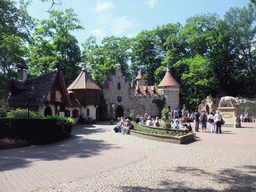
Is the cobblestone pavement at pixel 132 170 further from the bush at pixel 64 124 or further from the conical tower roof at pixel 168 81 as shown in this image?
the conical tower roof at pixel 168 81

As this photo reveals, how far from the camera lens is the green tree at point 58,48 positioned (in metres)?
33.3

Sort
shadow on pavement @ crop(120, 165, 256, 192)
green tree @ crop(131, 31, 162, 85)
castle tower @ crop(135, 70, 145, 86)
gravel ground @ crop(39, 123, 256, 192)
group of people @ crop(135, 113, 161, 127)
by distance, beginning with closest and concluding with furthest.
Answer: shadow on pavement @ crop(120, 165, 256, 192) → gravel ground @ crop(39, 123, 256, 192) → group of people @ crop(135, 113, 161, 127) → castle tower @ crop(135, 70, 145, 86) → green tree @ crop(131, 31, 162, 85)

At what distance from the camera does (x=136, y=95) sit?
41969 millimetres

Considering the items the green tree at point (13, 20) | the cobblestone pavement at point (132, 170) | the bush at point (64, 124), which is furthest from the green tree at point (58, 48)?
the cobblestone pavement at point (132, 170)

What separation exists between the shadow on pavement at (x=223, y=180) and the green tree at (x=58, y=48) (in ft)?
97.8

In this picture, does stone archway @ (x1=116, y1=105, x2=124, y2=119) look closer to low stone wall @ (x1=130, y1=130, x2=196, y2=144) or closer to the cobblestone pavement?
low stone wall @ (x1=130, y1=130, x2=196, y2=144)

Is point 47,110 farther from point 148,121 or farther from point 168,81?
point 168,81

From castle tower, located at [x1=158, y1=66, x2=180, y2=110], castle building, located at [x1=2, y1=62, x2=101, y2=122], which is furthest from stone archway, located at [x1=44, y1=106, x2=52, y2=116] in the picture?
castle tower, located at [x1=158, y1=66, x2=180, y2=110]

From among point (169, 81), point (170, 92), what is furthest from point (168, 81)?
point (170, 92)

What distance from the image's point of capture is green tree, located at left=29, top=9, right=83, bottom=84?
33.3 metres

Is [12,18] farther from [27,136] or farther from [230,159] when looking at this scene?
[230,159]

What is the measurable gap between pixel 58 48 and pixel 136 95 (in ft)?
56.0

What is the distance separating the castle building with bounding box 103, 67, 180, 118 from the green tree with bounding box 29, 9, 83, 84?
745 centimetres

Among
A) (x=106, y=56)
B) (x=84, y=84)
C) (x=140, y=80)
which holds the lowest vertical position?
(x=84, y=84)
